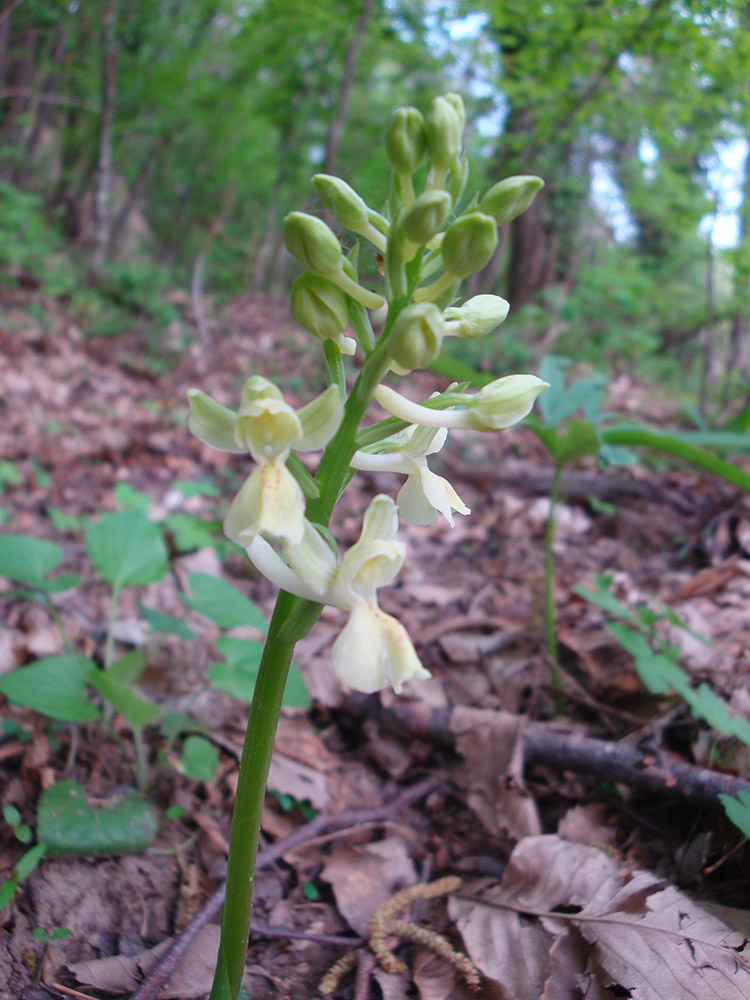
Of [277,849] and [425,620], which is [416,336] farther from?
[425,620]

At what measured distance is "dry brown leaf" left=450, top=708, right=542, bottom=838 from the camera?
197cm

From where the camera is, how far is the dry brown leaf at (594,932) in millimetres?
1325

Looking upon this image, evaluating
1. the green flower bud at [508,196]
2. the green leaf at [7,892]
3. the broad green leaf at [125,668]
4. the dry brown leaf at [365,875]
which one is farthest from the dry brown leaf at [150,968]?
the green flower bud at [508,196]

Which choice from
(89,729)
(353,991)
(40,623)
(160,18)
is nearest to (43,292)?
(160,18)

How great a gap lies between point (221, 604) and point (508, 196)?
4.97 feet

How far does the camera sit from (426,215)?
1.12m

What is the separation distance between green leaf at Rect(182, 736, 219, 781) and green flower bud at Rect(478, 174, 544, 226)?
65.6 inches

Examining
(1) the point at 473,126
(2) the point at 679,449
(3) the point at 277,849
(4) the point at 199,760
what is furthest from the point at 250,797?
(1) the point at 473,126

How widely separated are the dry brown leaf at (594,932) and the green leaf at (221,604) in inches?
40.4

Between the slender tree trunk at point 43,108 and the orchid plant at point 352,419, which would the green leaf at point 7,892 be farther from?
Result: the slender tree trunk at point 43,108

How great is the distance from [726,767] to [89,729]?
2.09 meters

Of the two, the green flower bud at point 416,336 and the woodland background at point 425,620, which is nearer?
the green flower bud at point 416,336

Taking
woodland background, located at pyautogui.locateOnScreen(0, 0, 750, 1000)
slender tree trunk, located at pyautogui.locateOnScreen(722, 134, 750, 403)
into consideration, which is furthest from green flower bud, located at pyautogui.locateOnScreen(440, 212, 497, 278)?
slender tree trunk, located at pyautogui.locateOnScreen(722, 134, 750, 403)

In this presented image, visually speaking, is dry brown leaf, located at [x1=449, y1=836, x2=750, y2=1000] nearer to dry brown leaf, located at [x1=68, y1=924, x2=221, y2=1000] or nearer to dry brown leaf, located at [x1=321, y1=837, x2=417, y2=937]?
dry brown leaf, located at [x1=321, y1=837, x2=417, y2=937]
